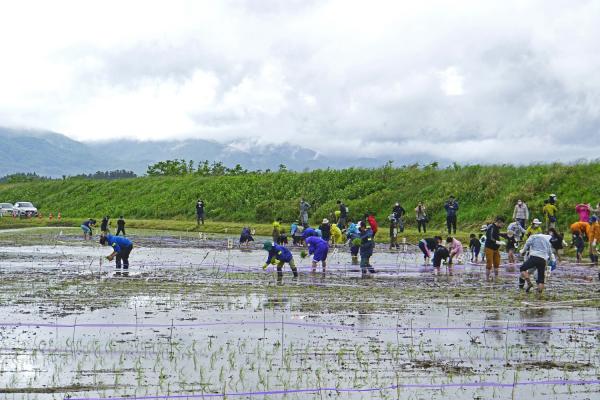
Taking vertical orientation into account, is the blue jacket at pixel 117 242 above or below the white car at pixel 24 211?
below

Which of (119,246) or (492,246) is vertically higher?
(492,246)

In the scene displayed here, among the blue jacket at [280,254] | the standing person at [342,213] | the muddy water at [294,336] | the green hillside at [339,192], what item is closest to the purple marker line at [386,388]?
the muddy water at [294,336]

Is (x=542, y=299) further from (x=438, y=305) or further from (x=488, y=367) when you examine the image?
(x=488, y=367)

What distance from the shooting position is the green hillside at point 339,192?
4831 centimetres

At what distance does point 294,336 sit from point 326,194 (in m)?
48.6

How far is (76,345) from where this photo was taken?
46.0 ft

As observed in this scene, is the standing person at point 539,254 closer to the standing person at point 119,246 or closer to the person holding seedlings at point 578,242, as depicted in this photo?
the person holding seedlings at point 578,242

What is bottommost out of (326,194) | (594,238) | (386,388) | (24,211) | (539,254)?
(386,388)

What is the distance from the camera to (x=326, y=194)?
209 ft

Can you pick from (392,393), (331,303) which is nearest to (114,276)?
(331,303)

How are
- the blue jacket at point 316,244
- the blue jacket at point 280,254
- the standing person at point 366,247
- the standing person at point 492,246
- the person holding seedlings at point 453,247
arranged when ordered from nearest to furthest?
1. the blue jacket at point 280,254
2. the standing person at point 492,246
3. the standing person at point 366,247
4. the blue jacket at point 316,244
5. the person holding seedlings at point 453,247

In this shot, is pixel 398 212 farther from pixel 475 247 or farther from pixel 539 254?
pixel 539 254

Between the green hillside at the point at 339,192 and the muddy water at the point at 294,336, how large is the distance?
23.6 meters

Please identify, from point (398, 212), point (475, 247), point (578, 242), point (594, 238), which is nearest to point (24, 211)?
point (398, 212)
